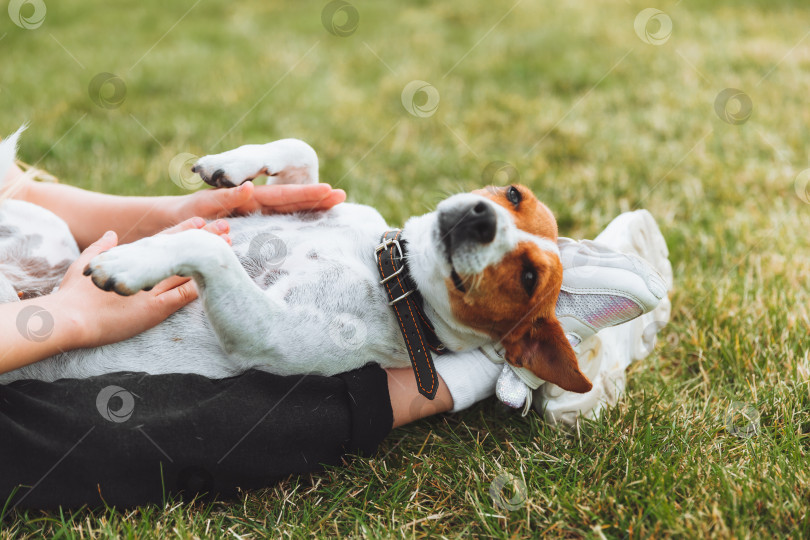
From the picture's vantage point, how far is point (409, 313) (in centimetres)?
254

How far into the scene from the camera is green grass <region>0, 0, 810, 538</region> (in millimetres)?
2316

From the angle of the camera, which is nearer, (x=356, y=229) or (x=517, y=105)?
(x=356, y=229)

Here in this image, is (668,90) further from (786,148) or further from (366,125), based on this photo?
(366,125)

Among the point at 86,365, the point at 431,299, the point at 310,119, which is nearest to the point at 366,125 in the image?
the point at 310,119

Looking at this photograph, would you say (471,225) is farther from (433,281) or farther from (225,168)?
(225,168)

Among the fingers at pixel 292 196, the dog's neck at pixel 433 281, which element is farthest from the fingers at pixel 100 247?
the dog's neck at pixel 433 281

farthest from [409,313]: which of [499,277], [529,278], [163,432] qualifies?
[163,432]

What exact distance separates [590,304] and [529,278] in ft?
1.19

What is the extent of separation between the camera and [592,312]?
2670 millimetres

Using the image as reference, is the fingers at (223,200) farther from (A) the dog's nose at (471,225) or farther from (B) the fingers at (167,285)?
(A) the dog's nose at (471,225)

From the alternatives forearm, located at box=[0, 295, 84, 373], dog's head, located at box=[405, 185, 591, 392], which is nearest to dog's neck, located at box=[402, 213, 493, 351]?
dog's head, located at box=[405, 185, 591, 392]

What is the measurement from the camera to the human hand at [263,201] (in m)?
2.83

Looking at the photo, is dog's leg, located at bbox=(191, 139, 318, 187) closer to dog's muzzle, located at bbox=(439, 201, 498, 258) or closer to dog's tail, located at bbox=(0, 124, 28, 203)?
dog's tail, located at bbox=(0, 124, 28, 203)

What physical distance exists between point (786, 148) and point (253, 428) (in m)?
4.66
